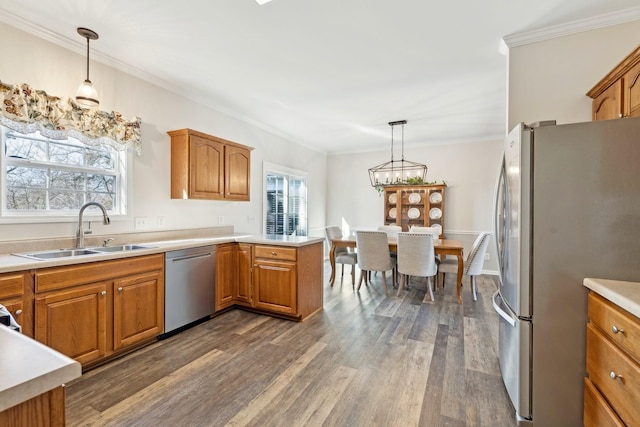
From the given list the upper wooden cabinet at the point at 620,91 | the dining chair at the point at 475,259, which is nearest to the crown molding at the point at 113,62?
the dining chair at the point at 475,259

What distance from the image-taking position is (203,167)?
3.41 meters

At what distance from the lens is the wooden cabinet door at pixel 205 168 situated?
3291mm

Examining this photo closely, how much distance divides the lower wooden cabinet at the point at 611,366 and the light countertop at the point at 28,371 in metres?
1.84

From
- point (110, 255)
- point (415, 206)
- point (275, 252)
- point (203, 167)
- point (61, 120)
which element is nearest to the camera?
point (110, 255)

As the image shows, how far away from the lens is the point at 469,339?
2.83m

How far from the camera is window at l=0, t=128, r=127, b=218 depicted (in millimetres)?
2311

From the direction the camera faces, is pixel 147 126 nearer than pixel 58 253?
No

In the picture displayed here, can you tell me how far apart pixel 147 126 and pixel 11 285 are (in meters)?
1.91

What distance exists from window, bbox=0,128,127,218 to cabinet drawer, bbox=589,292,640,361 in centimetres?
363

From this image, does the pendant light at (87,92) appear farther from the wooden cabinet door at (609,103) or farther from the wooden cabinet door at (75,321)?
the wooden cabinet door at (609,103)

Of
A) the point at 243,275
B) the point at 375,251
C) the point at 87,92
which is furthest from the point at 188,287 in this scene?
the point at 375,251

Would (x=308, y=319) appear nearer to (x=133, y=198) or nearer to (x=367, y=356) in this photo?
(x=367, y=356)

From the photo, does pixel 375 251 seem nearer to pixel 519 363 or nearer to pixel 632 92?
pixel 519 363

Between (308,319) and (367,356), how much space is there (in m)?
0.95
